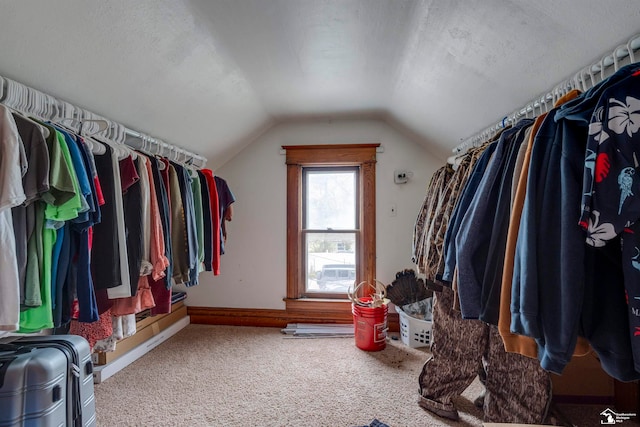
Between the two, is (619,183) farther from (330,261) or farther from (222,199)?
(330,261)

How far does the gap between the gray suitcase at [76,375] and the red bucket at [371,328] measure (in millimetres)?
1808

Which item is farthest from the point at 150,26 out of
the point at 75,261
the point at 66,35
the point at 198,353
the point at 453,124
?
the point at 198,353

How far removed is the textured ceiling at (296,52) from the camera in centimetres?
106

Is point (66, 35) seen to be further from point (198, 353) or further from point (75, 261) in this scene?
point (198, 353)

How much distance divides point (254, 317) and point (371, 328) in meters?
1.29

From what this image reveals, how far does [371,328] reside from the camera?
2406mm

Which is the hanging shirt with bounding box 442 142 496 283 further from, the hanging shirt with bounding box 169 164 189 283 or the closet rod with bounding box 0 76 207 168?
the closet rod with bounding box 0 76 207 168

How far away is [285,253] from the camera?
3027 millimetres

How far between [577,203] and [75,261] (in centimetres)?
161

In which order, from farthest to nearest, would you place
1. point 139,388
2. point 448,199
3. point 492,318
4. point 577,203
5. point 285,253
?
point 285,253 < point 139,388 < point 448,199 < point 492,318 < point 577,203

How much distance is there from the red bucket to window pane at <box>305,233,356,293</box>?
60cm

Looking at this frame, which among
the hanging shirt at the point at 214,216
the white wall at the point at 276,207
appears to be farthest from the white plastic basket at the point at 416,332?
the hanging shirt at the point at 214,216

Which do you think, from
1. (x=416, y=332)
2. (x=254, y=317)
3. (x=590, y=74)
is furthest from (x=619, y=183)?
(x=254, y=317)

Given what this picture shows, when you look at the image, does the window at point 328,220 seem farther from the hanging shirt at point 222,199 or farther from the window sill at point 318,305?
the hanging shirt at point 222,199
